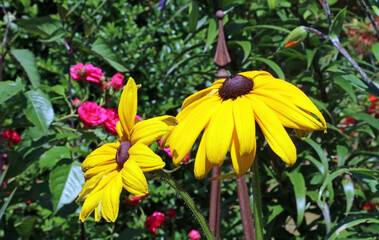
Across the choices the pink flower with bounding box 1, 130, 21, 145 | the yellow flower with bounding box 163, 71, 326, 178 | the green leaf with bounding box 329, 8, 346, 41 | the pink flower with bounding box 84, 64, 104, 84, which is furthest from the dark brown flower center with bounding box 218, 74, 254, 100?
the pink flower with bounding box 1, 130, 21, 145

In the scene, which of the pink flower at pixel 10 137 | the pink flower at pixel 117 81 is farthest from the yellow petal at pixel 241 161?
the pink flower at pixel 10 137

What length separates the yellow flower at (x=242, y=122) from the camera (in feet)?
2.28

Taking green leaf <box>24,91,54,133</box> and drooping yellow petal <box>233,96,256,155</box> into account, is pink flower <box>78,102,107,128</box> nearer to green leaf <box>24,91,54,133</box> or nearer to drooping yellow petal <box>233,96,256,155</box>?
green leaf <box>24,91,54,133</box>

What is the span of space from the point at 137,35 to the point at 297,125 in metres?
2.26

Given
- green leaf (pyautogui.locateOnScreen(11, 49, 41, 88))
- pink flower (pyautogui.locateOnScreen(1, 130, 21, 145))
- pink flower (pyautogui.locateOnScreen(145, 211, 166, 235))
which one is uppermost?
green leaf (pyautogui.locateOnScreen(11, 49, 41, 88))

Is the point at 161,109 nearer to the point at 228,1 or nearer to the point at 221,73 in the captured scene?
the point at 228,1

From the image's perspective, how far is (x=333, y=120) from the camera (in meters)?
1.76

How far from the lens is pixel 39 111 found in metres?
1.56

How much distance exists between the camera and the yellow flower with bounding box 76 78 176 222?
0.73 m

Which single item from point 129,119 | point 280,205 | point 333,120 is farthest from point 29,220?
point 333,120

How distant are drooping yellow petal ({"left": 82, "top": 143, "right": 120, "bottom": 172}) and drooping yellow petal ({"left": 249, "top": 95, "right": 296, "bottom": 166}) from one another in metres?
0.30

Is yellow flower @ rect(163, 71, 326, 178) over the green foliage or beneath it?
over

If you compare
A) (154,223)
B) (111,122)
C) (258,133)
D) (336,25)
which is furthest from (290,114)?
(154,223)

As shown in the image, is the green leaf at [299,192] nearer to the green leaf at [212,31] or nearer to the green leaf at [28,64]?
the green leaf at [212,31]
